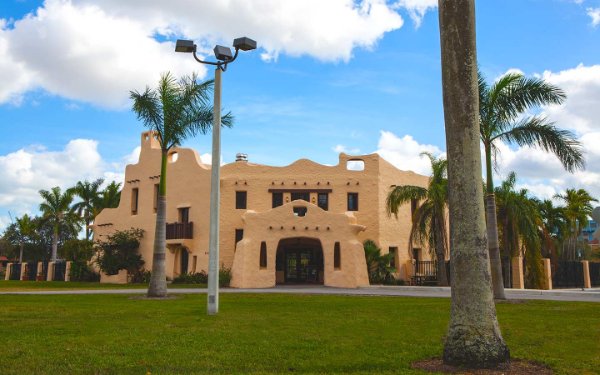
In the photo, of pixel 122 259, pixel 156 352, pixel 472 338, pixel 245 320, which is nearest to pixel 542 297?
pixel 245 320

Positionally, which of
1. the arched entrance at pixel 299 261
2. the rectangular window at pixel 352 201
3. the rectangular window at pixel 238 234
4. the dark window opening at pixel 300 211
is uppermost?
the rectangular window at pixel 352 201

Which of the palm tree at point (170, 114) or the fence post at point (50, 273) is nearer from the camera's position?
the palm tree at point (170, 114)

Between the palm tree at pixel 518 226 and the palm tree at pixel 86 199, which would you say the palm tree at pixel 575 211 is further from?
the palm tree at pixel 86 199

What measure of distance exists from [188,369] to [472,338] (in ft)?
12.3

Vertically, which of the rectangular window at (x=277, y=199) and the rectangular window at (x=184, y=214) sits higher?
Result: the rectangular window at (x=277, y=199)

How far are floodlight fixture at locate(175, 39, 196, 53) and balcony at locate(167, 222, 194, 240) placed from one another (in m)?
20.2

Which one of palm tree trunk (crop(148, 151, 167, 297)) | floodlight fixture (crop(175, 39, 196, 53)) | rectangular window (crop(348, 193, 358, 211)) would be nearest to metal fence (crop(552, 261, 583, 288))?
rectangular window (crop(348, 193, 358, 211))

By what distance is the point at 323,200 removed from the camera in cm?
3419

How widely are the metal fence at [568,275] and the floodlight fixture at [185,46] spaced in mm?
23338

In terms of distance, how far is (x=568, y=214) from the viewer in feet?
140

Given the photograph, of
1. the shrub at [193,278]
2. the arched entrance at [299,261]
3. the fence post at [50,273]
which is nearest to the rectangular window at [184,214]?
the shrub at [193,278]

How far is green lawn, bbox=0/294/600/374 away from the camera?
7.59m

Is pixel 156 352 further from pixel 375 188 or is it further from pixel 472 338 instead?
pixel 375 188

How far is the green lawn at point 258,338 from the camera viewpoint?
7586 millimetres
